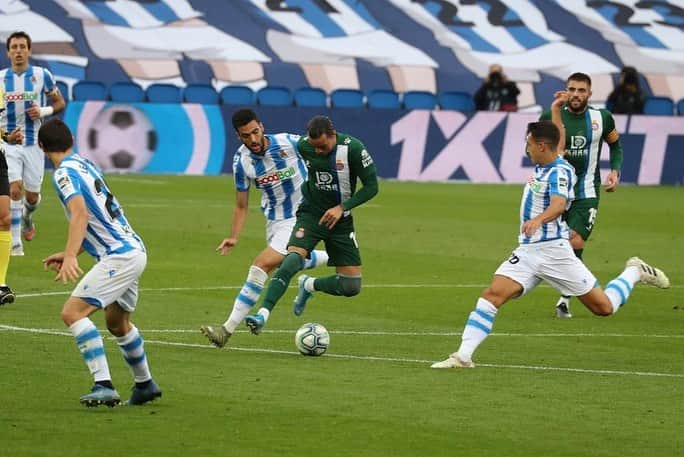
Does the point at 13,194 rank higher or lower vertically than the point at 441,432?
lower

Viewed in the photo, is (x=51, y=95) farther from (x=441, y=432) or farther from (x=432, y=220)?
(x=441, y=432)

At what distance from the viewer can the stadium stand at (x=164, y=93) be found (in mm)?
31719

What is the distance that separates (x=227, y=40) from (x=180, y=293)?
2105cm

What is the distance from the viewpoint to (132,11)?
117 ft

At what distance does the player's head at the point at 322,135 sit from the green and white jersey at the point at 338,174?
0.40 ft

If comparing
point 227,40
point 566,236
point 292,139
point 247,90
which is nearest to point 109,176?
point 247,90

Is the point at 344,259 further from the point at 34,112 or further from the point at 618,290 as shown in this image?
the point at 34,112

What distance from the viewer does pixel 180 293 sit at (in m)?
15.3

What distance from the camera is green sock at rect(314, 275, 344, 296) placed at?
1276 cm

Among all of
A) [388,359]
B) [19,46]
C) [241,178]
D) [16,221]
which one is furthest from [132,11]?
[388,359]

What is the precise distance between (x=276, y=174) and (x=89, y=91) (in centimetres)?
1866

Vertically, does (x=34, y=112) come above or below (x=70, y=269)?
below

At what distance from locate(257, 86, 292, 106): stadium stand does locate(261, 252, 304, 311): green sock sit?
20733 millimetres

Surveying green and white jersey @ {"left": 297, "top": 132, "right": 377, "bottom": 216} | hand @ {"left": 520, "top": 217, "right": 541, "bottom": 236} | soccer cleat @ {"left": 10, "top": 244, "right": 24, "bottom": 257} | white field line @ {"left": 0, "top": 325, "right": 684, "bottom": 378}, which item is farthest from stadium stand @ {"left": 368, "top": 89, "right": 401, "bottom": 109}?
hand @ {"left": 520, "top": 217, "right": 541, "bottom": 236}
